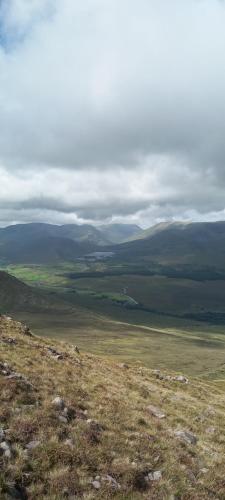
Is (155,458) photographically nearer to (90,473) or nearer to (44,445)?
(90,473)

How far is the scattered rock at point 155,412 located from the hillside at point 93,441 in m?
0.12

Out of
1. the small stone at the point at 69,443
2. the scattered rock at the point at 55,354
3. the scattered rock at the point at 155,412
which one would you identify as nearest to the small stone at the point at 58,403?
the small stone at the point at 69,443

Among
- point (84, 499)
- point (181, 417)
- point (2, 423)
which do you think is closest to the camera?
point (84, 499)

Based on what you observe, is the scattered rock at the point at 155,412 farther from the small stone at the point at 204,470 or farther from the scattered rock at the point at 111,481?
the scattered rock at the point at 111,481

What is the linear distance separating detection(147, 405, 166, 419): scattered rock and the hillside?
4.9 inches

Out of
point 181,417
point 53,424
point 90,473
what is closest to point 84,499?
point 90,473

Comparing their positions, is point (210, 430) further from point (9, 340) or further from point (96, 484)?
point (9, 340)

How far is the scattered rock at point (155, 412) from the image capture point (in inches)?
1075

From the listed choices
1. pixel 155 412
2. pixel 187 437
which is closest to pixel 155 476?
pixel 187 437

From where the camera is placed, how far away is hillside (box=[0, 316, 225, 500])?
16125 millimetres

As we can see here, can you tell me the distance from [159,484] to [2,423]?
6850 mm

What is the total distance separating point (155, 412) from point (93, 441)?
31.1 ft

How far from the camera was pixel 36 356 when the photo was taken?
32281 millimetres

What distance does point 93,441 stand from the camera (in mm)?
19297
